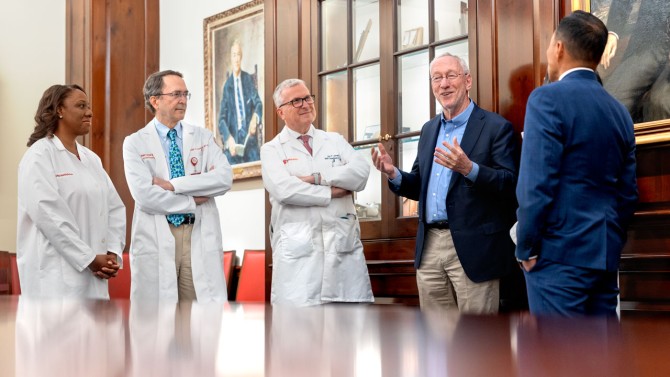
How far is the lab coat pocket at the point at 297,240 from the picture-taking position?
3906 mm

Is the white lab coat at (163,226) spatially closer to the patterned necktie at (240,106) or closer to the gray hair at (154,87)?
the gray hair at (154,87)

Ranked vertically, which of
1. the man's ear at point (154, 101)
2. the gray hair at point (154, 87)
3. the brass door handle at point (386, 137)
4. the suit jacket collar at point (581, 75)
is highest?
the gray hair at point (154, 87)

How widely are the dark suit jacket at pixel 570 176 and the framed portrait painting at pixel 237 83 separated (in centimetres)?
414

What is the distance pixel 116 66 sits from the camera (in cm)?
602

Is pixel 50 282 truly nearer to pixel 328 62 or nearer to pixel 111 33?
pixel 328 62

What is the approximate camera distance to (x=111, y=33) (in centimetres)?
604

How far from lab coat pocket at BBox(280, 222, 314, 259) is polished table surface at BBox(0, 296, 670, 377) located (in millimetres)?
3319

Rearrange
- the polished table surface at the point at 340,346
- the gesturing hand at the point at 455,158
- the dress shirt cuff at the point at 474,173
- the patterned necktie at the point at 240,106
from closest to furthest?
the polished table surface at the point at 340,346
the gesturing hand at the point at 455,158
the dress shirt cuff at the point at 474,173
the patterned necktie at the point at 240,106

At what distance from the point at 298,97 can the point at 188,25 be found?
3685mm

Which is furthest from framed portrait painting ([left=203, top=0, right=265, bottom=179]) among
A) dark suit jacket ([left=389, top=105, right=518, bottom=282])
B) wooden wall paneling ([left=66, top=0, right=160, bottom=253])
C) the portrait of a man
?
the portrait of a man

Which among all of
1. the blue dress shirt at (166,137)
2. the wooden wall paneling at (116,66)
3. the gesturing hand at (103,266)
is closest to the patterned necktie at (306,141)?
the blue dress shirt at (166,137)

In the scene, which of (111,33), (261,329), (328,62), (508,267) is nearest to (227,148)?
(111,33)

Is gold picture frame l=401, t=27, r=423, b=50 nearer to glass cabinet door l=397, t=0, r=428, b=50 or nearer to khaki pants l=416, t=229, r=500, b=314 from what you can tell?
glass cabinet door l=397, t=0, r=428, b=50

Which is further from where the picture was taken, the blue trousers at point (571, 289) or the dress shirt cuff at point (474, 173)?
the dress shirt cuff at point (474, 173)
